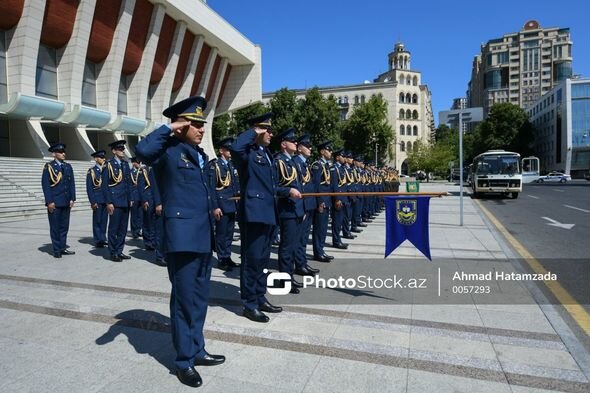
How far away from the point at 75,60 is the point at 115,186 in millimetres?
23106

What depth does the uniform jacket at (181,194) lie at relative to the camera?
10.5 feet

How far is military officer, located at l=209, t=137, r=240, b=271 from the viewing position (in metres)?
7.03

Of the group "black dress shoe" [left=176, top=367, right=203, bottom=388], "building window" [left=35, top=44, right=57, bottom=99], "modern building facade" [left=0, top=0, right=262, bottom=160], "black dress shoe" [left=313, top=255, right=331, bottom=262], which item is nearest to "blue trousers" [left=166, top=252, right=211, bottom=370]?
"black dress shoe" [left=176, top=367, right=203, bottom=388]

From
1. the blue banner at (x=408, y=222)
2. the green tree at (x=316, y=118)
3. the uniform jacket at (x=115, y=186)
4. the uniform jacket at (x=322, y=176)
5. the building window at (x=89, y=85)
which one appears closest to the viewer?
the blue banner at (x=408, y=222)

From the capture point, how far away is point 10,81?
78.5ft

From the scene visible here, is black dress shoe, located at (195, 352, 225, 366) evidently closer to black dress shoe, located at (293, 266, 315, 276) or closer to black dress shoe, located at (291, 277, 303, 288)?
black dress shoe, located at (291, 277, 303, 288)

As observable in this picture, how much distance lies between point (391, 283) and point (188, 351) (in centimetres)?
328

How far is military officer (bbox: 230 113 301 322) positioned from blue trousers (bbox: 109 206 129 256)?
416 cm

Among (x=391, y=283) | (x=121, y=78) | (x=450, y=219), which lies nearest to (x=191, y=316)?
(x=391, y=283)

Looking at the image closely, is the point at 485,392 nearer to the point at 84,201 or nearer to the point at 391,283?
the point at 391,283

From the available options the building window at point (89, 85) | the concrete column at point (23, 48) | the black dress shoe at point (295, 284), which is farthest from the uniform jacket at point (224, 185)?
the building window at point (89, 85)

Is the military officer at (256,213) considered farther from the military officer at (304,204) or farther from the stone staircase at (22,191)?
the stone staircase at (22,191)

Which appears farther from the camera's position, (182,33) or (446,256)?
(182,33)

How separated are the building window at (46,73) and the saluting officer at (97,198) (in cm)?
2151
